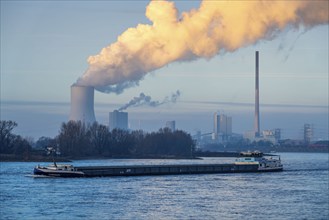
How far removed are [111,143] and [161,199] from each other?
94.2 metres

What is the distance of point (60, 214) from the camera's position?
41906 mm

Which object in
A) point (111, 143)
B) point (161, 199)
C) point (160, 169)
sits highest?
point (111, 143)

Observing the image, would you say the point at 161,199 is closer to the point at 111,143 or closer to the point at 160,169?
the point at 160,169

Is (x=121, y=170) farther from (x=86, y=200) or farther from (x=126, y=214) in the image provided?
(x=126, y=214)

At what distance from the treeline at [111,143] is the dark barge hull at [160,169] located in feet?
154

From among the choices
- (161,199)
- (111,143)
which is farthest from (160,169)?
(111,143)

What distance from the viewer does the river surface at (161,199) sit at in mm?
42531

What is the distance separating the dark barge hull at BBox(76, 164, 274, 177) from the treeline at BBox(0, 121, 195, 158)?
154ft

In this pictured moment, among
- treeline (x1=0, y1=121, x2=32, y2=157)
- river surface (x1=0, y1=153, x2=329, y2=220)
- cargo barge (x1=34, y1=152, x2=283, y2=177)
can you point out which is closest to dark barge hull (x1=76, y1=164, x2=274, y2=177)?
cargo barge (x1=34, y1=152, x2=283, y2=177)

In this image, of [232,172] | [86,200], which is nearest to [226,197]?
[86,200]

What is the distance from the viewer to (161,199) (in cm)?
5112

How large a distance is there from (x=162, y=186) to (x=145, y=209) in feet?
61.3

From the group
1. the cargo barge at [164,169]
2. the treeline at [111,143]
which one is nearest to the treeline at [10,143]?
the treeline at [111,143]

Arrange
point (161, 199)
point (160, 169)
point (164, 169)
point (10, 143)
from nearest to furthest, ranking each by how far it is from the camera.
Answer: point (161, 199) → point (160, 169) → point (164, 169) → point (10, 143)
